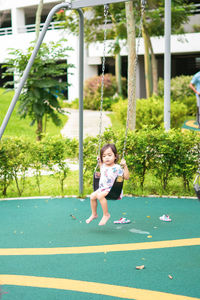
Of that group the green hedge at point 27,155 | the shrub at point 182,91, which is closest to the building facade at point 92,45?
the shrub at point 182,91

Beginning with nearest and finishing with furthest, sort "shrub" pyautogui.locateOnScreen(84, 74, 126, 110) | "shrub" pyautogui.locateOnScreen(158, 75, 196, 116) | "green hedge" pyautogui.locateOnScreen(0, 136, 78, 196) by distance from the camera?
1. "green hedge" pyautogui.locateOnScreen(0, 136, 78, 196)
2. "shrub" pyautogui.locateOnScreen(158, 75, 196, 116)
3. "shrub" pyautogui.locateOnScreen(84, 74, 126, 110)

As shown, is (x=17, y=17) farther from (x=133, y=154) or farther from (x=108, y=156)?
(x=108, y=156)

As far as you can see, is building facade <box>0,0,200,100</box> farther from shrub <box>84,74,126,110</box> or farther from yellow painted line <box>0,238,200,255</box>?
yellow painted line <box>0,238,200,255</box>

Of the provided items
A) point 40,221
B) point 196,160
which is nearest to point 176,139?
point 196,160

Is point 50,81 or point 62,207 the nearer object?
point 62,207

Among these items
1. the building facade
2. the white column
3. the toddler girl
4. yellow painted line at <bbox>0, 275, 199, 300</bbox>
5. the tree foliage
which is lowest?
yellow painted line at <bbox>0, 275, 199, 300</bbox>

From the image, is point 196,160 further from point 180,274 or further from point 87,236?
point 180,274

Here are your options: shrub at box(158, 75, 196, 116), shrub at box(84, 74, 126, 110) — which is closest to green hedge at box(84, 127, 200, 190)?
shrub at box(158, 75, 196, 116)

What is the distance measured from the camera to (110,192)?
198 inches

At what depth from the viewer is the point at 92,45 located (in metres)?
26.7

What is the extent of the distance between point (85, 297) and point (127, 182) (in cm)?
387

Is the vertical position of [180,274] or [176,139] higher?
[176,139]

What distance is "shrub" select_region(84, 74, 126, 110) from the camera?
75.7ft

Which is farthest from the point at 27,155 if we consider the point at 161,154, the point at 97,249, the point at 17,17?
the point at 17,17
